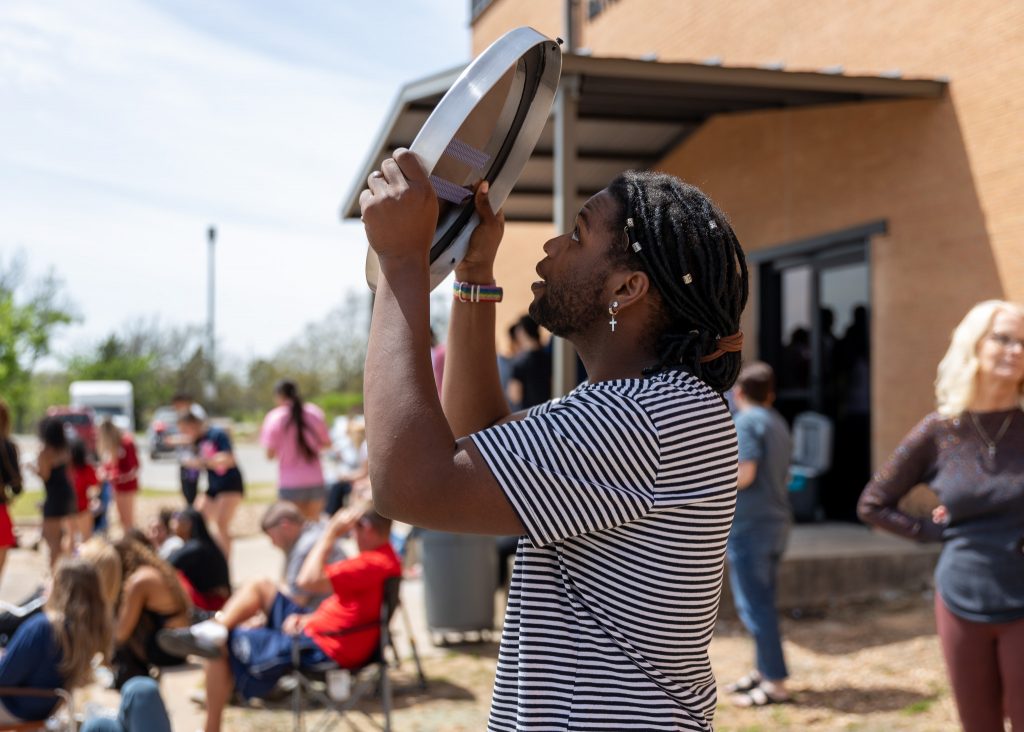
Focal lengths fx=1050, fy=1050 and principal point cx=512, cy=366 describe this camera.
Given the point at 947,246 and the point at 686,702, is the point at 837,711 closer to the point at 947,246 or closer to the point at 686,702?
the point at 947,246

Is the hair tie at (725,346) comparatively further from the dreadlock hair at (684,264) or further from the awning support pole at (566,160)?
the awning support pole at (566,160)

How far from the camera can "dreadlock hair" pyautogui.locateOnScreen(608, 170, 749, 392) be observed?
5.22 ft

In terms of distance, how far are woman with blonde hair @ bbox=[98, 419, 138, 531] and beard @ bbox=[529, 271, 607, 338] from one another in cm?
1072

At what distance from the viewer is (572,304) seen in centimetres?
165

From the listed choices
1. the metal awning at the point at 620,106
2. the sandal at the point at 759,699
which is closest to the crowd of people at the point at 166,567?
the sandal at the point at 759,699

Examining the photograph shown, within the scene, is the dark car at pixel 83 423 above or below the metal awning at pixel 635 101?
below

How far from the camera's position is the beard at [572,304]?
1632mm

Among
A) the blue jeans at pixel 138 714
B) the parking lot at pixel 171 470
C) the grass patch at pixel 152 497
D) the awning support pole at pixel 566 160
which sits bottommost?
the parking lot at pixel 171 470

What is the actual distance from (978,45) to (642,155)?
196 inches

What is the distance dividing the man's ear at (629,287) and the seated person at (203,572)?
564 cm

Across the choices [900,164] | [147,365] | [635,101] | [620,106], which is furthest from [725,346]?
[147,365]

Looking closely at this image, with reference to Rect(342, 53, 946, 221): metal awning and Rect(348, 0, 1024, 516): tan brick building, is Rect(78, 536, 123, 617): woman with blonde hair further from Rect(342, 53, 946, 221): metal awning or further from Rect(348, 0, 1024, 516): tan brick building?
Rect(348, 0, 1024, 516): tan brick building

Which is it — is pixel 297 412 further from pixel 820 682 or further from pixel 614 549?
pixel 614 549

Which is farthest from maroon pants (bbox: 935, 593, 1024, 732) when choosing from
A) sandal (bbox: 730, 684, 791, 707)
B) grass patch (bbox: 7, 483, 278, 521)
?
grass patch (bbox: 7, 483, 278, 521)
